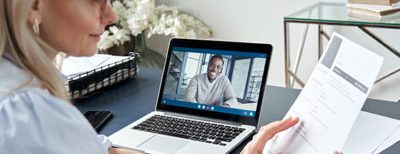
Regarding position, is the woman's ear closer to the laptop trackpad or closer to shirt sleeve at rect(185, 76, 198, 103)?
the laptop trackpad

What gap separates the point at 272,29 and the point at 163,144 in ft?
5.46

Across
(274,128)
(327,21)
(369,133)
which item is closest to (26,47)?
(274,128)

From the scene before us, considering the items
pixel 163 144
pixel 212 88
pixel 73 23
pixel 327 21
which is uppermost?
pixel 73 23

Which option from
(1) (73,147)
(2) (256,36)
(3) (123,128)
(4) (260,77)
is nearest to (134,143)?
(3) (123,128)

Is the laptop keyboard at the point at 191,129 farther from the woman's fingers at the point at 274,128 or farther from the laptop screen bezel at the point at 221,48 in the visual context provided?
the woman's fingers at the point at 274,128

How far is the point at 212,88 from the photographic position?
1364 millimetres

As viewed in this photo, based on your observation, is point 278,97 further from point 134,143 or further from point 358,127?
point 134,143

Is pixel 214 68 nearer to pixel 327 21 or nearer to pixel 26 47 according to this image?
pixel 26 47

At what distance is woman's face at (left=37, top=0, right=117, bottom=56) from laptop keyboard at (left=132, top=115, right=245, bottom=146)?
456mm

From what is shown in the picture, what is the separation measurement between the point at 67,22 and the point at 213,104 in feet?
2.05

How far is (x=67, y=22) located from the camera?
0.80 metres

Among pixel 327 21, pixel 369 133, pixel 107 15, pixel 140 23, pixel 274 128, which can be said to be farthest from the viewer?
pixel 140 23

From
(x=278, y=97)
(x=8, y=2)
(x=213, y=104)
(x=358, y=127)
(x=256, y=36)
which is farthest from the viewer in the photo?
(x=256, y=36)

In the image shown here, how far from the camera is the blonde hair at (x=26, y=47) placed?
72 cm
